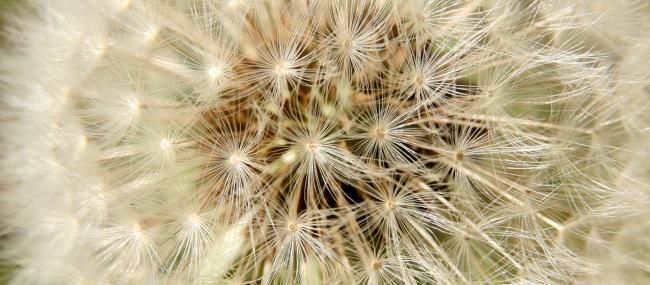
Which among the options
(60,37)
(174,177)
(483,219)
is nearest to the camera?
(483,219)

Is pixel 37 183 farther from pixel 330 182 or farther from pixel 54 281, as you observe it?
pixel 330 182

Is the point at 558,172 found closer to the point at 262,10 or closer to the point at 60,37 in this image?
the point at 262,10

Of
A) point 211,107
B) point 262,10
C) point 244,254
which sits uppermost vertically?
point 262,10

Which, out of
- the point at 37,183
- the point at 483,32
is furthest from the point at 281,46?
the point at 37,183

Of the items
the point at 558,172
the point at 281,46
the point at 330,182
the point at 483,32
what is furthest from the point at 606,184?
the point at 281,46

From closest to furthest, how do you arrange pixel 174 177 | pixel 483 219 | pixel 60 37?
pixel 483 219, pixel 174 177, pixel 60 37

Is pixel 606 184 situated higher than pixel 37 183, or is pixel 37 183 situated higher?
pixel 37 183

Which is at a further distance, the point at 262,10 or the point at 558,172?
the point at 262,10
